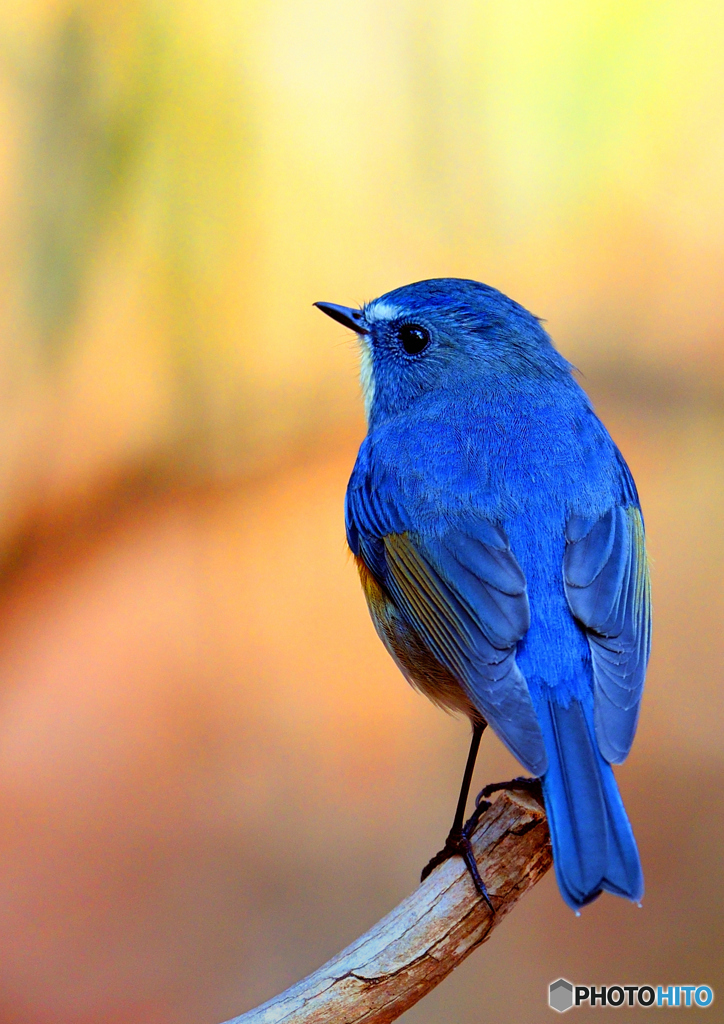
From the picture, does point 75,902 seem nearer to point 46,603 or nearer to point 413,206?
point 46,603

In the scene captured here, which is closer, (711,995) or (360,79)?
(711,995)

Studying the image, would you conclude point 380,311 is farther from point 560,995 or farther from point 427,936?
point 560,995

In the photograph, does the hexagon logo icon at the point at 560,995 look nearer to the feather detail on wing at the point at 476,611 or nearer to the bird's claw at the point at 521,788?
the bird's claw at the point at 521,788

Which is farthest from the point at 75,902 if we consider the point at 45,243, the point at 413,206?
the point at 413,206

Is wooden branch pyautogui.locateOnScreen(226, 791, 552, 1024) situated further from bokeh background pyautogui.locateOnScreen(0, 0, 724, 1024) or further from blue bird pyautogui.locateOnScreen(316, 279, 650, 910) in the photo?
bokeh background pyautogui.locateOnScreen(0, 0, 724, 1024)

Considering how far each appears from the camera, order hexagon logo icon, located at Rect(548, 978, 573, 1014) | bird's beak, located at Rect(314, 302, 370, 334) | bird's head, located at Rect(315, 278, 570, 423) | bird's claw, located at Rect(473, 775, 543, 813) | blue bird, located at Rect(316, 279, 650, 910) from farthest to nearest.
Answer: hexagon logo icon, located at Rect(548, 978, 573, 1014) < bird's beak, located at Rect(314, 302, 370, 334) < bird's head, located at Rect(315, 278, 570, 423) < bird's claw, located at Rect(473, 775, 543, 813) < blue bird, located at Rect(316, 279, 650, 910)

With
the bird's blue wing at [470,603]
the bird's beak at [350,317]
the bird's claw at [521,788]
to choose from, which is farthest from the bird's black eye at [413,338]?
the bird's claw at [521,788]

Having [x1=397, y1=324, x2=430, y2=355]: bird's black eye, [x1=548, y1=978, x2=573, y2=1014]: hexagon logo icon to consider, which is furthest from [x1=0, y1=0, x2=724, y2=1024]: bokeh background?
[x1=397, y1=324, x2=430, y2=355]: bird's black eye
